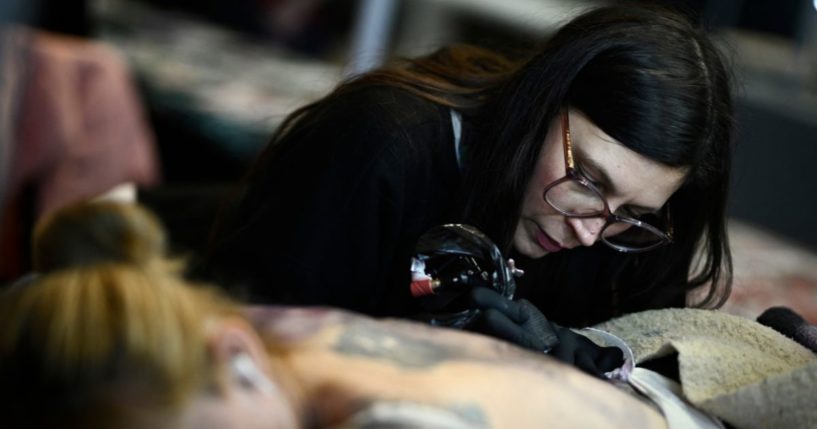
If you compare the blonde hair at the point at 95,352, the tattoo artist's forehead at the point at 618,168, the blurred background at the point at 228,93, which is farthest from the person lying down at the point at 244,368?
the blurred background at the point at 228,93

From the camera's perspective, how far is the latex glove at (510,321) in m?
1.05

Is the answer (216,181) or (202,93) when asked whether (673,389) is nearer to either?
(216,181)

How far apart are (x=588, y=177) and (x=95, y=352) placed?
0.71m

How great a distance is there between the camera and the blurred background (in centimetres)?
241

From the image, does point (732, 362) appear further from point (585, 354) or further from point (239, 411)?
point (239, 411)

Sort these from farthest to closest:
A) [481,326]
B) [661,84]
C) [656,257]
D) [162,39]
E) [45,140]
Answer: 1. [162,39]
2. [45,140]
3. [656,257]
4. [661,84]
5. [481,326]

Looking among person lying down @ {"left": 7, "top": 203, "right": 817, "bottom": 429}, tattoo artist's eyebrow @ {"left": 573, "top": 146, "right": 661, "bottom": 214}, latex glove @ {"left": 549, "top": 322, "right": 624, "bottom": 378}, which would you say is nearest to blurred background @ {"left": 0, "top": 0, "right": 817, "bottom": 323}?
tattoo artist's eyebrow @ {"left": 573, "top": 146, "right": 661, "bottom": 214}

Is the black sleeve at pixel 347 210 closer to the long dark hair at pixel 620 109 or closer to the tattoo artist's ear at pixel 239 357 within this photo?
the long dark hair at pixel 620 109

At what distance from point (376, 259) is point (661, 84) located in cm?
37

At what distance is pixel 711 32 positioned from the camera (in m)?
1.48

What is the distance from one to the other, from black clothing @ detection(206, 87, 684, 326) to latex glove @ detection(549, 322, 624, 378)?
0.62ft

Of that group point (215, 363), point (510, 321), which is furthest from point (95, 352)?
point (510, 321)

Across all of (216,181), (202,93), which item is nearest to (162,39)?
(202,93)

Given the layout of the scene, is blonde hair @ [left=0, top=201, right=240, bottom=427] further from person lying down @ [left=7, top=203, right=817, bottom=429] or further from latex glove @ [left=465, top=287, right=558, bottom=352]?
latex glove @ [left=465, top=287, right=558, bottom=352]
